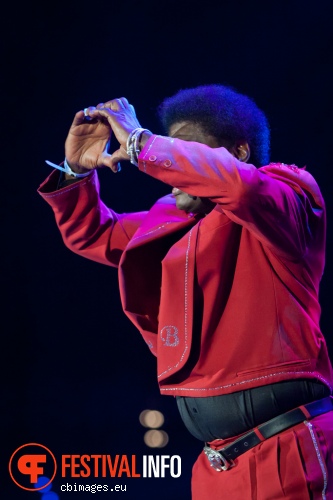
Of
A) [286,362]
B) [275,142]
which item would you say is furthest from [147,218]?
[275,142]

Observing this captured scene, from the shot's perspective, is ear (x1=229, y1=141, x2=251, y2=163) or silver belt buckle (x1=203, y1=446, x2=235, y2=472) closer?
silver belt buckle (x1=203, y1=446, x2=235, y2=472)

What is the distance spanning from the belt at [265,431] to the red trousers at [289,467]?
11 mm

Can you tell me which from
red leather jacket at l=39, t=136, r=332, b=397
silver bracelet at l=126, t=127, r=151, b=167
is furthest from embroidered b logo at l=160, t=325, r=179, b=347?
silver bracelet at l=126, t=127, r=151, b=167

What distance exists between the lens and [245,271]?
60.6 inches

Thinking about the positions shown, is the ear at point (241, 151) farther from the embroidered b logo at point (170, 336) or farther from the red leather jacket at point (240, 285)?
the embroidered b logo at point (170, 336)

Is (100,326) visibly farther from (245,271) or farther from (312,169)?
(245,271)

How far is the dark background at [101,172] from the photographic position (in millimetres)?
3270

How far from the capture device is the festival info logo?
326 centimetres

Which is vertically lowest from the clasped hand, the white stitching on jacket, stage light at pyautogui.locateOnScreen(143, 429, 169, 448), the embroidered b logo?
stage light at pyautogui.locateOnScreen(143, 429, 169, 448)

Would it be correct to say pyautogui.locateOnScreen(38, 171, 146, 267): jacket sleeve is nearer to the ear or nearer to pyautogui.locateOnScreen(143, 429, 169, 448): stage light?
the ear

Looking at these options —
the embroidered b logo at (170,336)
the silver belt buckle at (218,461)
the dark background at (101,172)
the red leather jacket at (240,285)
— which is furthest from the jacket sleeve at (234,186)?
the dark background at (101,172)

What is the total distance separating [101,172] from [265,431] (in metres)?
2.14

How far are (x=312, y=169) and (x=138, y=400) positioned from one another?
1453 millimetres

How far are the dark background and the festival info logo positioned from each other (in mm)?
44
